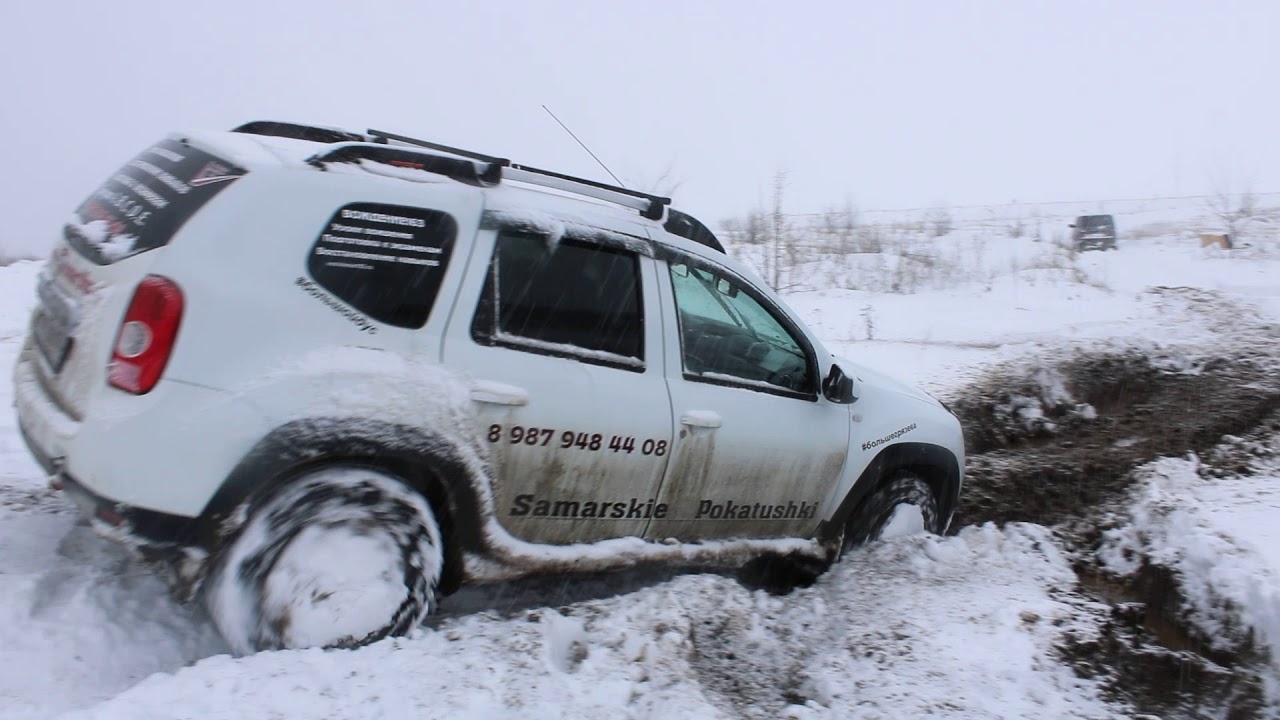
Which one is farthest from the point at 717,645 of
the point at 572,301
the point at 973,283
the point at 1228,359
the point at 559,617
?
the point at 973,283

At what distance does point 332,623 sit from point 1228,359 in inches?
375

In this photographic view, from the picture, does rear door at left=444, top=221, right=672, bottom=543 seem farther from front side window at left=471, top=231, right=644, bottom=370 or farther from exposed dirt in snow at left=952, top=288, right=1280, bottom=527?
exposed dirt in snow at left=952, top=288, right=1280, bottom=527

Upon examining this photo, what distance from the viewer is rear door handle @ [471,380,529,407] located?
3.17m

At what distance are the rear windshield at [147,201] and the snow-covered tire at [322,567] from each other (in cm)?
94

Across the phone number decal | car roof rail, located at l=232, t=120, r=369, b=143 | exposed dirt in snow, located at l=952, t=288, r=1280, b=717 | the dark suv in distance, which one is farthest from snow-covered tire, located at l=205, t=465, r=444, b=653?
the dark suv in distance

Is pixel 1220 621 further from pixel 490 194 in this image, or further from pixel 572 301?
pixel 490 194

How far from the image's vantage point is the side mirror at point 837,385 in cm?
423

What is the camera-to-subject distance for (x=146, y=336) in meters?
2.68

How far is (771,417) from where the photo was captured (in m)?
4.07

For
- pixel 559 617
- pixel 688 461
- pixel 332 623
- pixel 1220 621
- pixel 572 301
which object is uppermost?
pixel 572 301

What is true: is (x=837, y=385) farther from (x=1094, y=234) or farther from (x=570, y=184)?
(x=1094, y=234)

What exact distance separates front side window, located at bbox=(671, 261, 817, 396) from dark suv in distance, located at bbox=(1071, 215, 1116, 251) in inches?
736

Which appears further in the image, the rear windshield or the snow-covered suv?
the rear windshield

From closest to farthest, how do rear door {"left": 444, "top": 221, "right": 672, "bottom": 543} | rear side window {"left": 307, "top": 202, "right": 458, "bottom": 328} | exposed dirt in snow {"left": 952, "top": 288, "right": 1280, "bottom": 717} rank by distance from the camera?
1. rear side window {"left": 307, "top": 202, "right": 458, "bottom": 328}
2. rear door {"left": 444, "top": 221, "right": 672, "bottom": 543}
3. exposed dirt in snow {"left": 952, "top": 288, "right": 1280, "bottom": 717}
